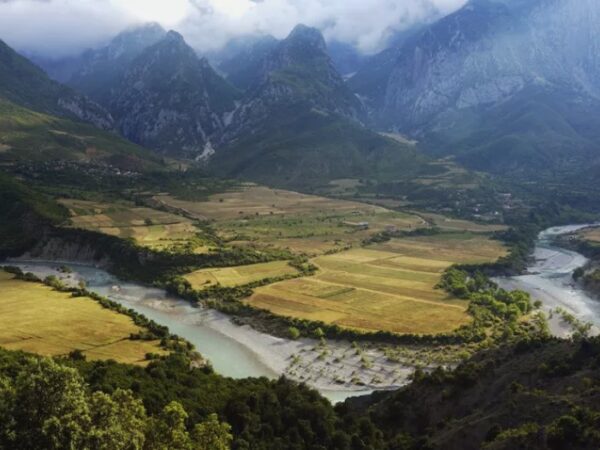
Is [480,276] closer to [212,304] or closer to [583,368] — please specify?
[212,304]

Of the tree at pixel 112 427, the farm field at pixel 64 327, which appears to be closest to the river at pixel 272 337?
the farm field at pixel 64 327

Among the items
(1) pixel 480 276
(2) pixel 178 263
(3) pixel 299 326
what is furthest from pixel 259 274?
(1) pixel 480 276

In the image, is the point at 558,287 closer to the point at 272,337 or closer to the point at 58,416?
the point at 272,337

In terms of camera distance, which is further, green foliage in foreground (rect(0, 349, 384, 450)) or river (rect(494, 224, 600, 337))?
river (rect(494, 224, 600, 337))

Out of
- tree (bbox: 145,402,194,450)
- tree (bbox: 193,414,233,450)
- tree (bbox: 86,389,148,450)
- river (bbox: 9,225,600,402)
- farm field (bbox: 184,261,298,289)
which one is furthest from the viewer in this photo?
farm field (bbox: 184,261,298,289)

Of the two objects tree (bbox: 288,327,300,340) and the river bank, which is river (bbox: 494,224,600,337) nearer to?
the river bank

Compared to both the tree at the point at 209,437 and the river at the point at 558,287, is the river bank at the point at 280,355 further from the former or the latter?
the tree at the point at 209,437

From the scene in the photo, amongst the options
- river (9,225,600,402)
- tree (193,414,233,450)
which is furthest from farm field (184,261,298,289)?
tree (193,414,233,450)
